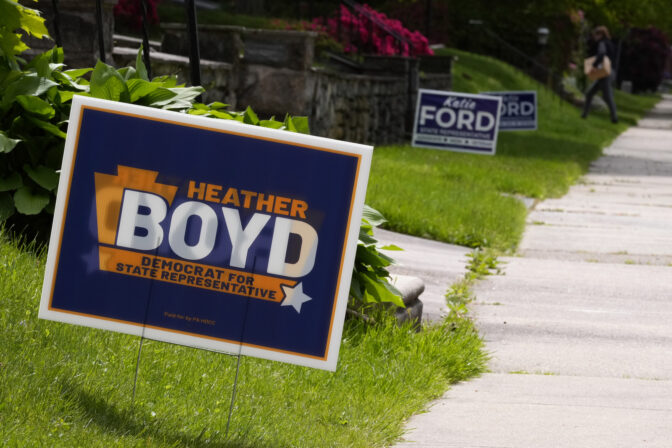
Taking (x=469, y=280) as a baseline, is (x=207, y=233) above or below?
above

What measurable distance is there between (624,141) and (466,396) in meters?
22.6

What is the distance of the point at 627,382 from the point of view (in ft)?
16.5

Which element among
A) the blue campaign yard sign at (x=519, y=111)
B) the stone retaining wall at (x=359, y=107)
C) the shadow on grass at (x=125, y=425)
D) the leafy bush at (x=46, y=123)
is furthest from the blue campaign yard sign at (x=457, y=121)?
the shadow on grass at (x=125, y=425)

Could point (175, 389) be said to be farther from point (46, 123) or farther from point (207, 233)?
point (46, 123)

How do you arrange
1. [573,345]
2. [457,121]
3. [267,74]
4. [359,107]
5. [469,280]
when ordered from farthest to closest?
1. [359,107]
2. [457,121]
3. [267,74]
4. [469,280]
5. [573,345]

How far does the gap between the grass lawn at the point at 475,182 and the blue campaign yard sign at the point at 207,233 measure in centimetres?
551

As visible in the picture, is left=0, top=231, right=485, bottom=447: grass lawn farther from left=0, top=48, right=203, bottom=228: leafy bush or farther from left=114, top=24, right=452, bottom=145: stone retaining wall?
left=114, top=24, right=452, bottom=145: stone retaining wall

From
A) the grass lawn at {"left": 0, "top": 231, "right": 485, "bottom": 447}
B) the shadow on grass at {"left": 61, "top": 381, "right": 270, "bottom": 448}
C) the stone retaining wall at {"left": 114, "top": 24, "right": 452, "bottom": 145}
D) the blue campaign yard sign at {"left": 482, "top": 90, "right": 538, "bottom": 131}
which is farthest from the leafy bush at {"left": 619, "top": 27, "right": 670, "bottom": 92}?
the shadow on grass at {"left": 61, "top": 381, "right": 270, "bottom": 448}

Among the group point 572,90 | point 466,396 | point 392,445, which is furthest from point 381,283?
point 572,90

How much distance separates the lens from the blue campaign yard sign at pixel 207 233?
3455mm

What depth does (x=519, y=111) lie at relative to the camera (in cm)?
1655

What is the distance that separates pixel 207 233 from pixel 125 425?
0.67 m

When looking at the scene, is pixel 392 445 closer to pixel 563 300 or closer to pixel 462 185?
pixel 563 300

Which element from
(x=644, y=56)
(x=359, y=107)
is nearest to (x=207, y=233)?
(x=359, y=107)
